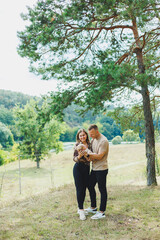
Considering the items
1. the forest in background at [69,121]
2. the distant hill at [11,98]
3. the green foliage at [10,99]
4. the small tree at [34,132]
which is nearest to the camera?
the small tree at [34,132]

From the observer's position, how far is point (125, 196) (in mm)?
4496

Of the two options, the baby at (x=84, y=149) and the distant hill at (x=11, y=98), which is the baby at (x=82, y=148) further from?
the distant hill at (x=11, y=98)

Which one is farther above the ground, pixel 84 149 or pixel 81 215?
pixel 84 149

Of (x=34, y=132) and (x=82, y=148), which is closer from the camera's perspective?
(x=82, y=148)

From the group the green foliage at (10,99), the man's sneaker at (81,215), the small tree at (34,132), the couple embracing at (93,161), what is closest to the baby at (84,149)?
the couple embracing at (93,161)

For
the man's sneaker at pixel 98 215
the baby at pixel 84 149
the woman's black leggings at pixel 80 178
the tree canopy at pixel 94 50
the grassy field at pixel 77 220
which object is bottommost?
the grassy field at pixel 77 220

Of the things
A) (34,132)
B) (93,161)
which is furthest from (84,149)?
(34,132)

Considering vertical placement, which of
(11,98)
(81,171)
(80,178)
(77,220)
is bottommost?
(77,220)

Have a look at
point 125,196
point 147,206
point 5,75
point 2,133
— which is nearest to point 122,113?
point 125,196

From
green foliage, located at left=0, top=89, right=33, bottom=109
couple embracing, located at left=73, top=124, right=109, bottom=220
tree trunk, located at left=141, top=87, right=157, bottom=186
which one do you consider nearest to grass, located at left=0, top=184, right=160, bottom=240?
couple embracing, located at left=73, top=124, right=109, bottom=220

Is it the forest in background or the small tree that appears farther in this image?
the forest in background

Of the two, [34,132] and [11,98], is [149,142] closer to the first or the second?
[34,132]

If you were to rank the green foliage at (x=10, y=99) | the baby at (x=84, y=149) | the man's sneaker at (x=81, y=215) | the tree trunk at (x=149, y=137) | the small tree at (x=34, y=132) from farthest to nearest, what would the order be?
the green foliage at (x=10, y=99)
the small tree at (x=34, y=132)
the tree trunk at (x=149, y=137)
the man's sneaker at (x=81, y=215)
the baby at (x=84, y=149)

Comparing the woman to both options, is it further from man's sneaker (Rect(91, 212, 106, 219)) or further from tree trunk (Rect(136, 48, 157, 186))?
tree trunk (Rect(136, 48, 157, 186))
